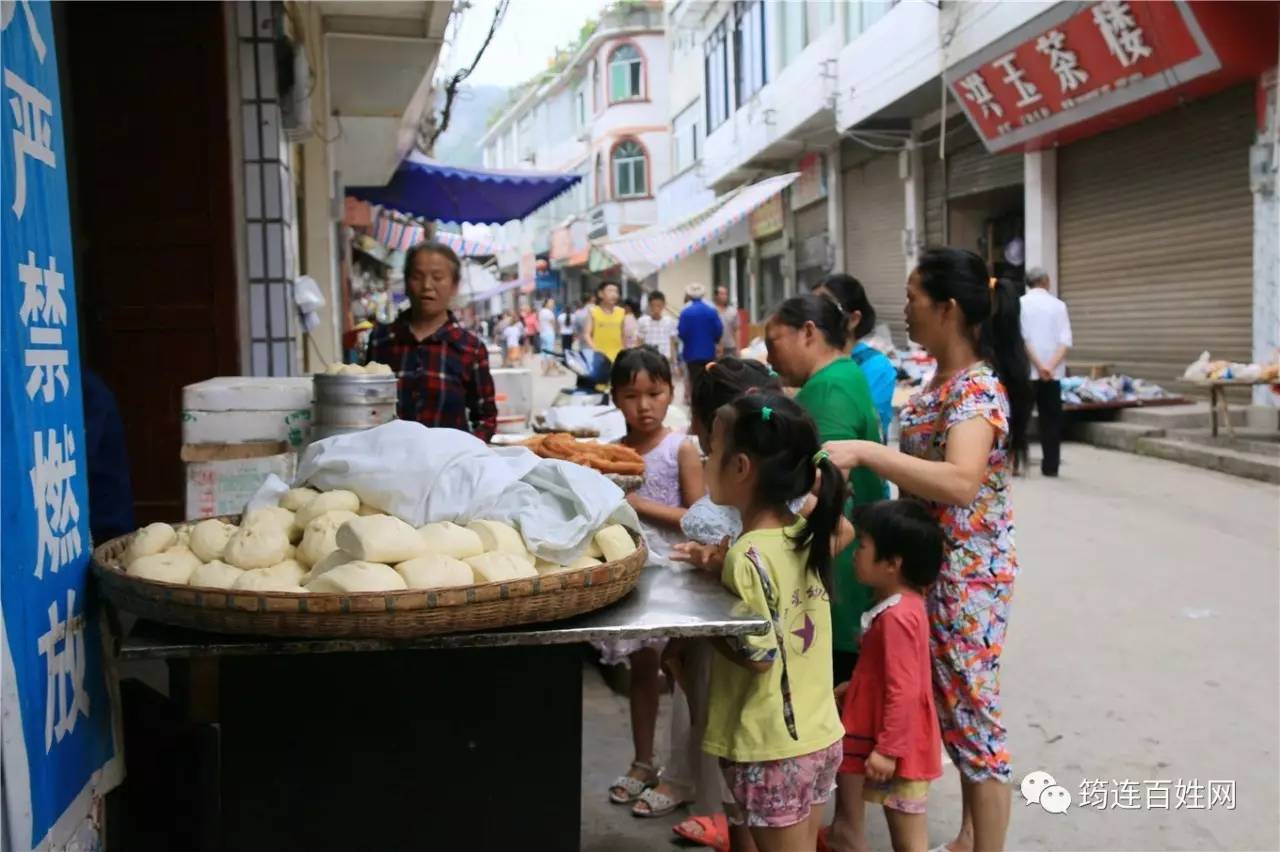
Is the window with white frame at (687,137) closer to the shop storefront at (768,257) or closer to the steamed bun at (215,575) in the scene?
the shop storefront at (768,257)

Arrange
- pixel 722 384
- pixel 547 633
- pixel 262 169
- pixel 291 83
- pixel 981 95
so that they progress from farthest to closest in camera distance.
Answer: pixel 981 95, pixel 291 83, pixel 262 169, pixel 722 384, pixel 547 633

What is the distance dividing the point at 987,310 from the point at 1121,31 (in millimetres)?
9269

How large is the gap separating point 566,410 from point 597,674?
165 centimetres

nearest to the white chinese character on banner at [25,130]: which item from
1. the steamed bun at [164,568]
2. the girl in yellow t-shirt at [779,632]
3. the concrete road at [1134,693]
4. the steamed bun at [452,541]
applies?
the steamed bun at [164,568]

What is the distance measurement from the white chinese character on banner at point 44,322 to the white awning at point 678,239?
1599 centimetres

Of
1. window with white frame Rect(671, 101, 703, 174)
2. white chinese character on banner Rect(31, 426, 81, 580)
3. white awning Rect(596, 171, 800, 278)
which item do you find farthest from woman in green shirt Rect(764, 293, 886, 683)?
window with white frame Rect(671, 101, 703, 174)

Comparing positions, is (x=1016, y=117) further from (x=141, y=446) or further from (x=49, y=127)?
(x=49, y=127)

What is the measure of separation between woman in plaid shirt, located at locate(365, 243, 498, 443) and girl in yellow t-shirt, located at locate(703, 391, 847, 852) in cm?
215

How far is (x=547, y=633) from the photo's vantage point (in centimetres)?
189

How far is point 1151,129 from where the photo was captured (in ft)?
39.3

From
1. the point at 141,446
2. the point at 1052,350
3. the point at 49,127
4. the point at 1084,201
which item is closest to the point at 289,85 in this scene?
the point at 141,446

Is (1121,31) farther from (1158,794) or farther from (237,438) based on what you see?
(237,438)

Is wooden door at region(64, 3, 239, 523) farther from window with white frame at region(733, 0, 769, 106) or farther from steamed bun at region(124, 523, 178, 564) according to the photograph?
window with white frame at region(733, 0, 769, 106)

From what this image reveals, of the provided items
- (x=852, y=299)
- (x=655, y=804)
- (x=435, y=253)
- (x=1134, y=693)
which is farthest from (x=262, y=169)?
(x=1134, y=693)
